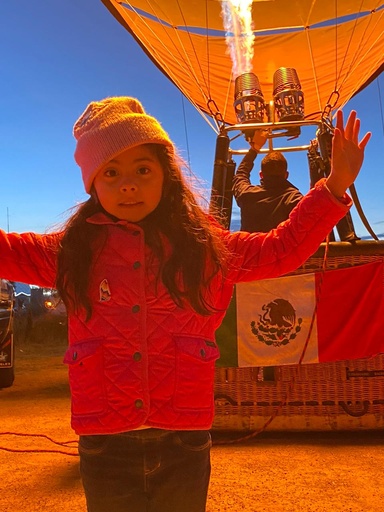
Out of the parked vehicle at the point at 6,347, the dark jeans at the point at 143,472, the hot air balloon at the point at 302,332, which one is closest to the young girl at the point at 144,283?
the dark jeans at the point at 143,472

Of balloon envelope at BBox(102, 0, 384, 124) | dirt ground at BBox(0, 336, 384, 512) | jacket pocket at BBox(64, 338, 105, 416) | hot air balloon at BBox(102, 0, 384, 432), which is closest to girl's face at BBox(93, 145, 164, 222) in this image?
jacket pocket at BBox(64, 338, 105, 416)

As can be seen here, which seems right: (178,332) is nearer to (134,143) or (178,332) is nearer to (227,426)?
(134,143)

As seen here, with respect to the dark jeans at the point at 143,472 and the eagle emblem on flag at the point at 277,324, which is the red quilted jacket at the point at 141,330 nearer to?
the dark jeans at the point at 143,472

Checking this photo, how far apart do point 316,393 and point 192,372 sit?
234 centimetres

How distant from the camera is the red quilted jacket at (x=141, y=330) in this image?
1162 mm

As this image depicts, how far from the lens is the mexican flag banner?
325 cm

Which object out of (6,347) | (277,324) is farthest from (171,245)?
(6,347)

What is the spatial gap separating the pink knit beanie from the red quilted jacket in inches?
5.4

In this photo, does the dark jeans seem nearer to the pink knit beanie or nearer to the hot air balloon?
the pink knit beanie

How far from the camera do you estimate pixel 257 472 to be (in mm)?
2693

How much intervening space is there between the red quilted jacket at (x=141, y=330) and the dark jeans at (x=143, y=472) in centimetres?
3

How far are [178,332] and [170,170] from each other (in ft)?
1.28

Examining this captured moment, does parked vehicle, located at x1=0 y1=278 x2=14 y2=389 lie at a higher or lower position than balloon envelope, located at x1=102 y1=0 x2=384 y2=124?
lower

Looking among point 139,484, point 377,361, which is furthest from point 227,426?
point 139,484
